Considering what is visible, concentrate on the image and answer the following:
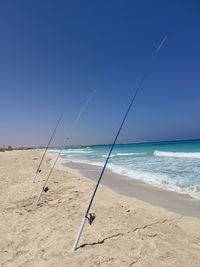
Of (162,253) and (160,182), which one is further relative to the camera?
(160,182)

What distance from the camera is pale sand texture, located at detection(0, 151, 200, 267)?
10.3ft

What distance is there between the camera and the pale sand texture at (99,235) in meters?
3.13

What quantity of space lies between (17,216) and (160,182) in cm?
590

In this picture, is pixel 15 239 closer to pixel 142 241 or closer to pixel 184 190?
pixel 142 241

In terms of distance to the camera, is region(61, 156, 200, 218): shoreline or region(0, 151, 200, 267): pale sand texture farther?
region(61, 156, 200, 218): shoreline

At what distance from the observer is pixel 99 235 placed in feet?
12.7

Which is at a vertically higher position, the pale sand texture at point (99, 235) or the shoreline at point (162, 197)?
the shoreline at point (162, 197)

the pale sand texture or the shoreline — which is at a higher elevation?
the shoreline

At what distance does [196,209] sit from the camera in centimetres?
540

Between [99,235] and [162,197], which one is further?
[162,197]

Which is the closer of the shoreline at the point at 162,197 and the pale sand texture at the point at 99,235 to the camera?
the pale sand texture at the point at 99,235

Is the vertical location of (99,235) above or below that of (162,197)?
below

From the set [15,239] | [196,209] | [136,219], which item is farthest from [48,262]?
[196,209]

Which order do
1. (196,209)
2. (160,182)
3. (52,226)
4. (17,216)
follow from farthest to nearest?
(160,182) → (196,209) → (17,216) → (52,226)
